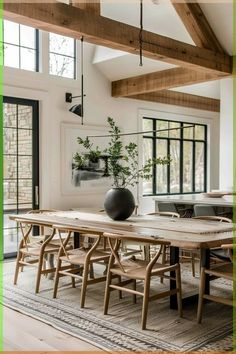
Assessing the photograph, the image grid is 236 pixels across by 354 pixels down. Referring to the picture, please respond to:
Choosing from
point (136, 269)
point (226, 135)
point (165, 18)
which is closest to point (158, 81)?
point (165, 18)

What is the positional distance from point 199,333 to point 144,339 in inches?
16.9

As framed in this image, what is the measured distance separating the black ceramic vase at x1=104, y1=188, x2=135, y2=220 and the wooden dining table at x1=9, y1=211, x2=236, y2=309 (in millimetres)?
81

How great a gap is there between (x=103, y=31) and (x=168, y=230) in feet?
7.08

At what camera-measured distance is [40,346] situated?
2.87 meters

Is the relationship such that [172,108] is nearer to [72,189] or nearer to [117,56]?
[117,56]

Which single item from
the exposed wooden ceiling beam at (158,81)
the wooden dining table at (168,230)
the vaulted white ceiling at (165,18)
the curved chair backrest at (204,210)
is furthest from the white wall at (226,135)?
the wooden dining table at (168,230)

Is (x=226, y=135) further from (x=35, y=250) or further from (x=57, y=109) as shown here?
(x=35, y=250)

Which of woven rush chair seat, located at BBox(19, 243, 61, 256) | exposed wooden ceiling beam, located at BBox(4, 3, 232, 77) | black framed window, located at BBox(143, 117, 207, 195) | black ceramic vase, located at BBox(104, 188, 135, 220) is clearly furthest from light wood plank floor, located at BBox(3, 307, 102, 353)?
black framed window, located at BBox(143, 117, 207, 195)

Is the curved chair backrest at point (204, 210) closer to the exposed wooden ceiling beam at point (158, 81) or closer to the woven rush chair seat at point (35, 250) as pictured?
the woven rush chair seat at point (35, 250)

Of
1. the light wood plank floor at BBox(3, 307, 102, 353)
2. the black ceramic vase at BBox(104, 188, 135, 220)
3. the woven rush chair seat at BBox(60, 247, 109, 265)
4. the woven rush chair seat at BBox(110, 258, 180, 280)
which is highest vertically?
the black ceramic vase at BBox(104, 188, 135, 220)

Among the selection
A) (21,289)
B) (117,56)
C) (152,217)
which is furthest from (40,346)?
(117,56)

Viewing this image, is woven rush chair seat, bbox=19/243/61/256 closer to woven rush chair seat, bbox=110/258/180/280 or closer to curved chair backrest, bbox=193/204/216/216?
woven rush chair seat, bbox=110/258/180/280

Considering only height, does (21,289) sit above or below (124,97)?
below

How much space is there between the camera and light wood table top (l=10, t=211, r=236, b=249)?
10.4ft
